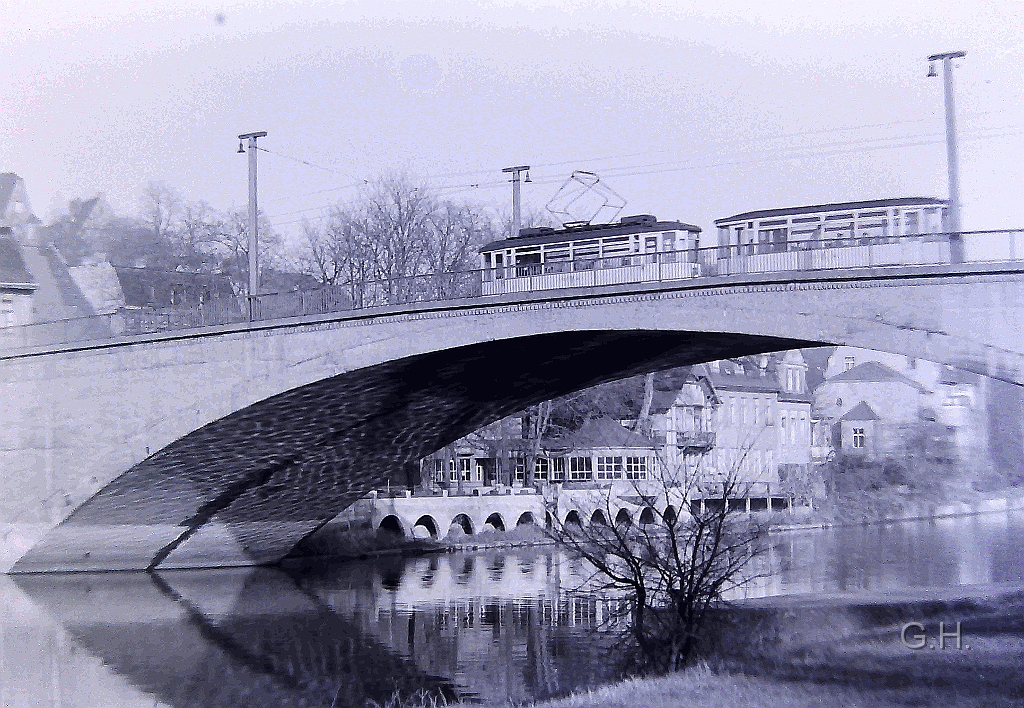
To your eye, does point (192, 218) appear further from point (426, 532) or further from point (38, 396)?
point (38, 396)

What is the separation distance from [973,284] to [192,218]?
1127 inches

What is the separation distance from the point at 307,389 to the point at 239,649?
6.16m

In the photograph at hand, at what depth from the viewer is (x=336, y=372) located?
27547 mm

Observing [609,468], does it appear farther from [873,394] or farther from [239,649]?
[239,649]

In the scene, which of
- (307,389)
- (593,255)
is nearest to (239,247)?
(307,389)

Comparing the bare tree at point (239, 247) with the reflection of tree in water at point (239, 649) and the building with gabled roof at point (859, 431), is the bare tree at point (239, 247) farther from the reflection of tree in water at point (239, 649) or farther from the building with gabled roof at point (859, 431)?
the building with gabled roof at point (859, 431)

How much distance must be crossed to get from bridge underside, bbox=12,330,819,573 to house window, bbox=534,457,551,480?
519 inches

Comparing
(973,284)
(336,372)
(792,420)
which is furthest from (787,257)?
(792,420)

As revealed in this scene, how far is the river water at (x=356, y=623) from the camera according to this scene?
20.1m

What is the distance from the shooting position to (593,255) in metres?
26.8

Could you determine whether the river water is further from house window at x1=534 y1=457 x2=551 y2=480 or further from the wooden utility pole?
house window at x1=534 y1=457 x2=551 y2=480

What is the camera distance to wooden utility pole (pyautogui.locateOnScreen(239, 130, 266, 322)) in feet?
95.5

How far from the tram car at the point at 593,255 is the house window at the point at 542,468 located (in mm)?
20351

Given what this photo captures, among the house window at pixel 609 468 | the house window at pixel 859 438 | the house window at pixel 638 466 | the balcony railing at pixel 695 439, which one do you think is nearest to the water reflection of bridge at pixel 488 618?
the house window at pixel 609 468
